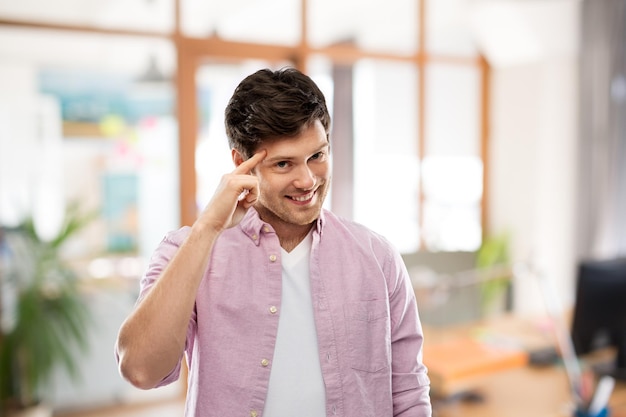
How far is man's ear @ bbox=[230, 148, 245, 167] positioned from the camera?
1.16 meters

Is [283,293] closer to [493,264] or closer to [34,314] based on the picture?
[34,314]

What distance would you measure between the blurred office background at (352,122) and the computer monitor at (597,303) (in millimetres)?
1328

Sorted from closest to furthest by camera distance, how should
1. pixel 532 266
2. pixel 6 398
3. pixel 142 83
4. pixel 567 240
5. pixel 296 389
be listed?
pixel 296 389
pixel 532 266
pixel 6 398
pixel 142 83
pixel 567 240

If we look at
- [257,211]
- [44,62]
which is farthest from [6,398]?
[257,211]

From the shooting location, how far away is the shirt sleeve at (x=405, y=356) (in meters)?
1.19

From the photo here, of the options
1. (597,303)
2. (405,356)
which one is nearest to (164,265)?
(405,356)

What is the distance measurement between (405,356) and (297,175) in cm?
44

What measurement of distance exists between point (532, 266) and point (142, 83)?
111 inches

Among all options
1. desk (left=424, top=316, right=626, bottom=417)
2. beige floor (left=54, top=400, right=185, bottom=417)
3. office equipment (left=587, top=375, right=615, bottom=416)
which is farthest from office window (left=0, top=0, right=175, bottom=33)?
office equipment (left=587, top=375, right=615, bottom=416)

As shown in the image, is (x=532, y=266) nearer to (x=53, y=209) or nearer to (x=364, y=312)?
(x=364, y=312)

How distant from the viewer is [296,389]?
43.6 inches

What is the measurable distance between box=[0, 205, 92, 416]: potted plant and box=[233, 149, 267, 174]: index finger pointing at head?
244 centimetres

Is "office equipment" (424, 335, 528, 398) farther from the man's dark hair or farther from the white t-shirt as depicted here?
the man's dark hair

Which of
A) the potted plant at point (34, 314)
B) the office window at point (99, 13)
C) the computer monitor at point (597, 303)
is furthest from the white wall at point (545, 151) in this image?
the potted plant at point (34, 314)
